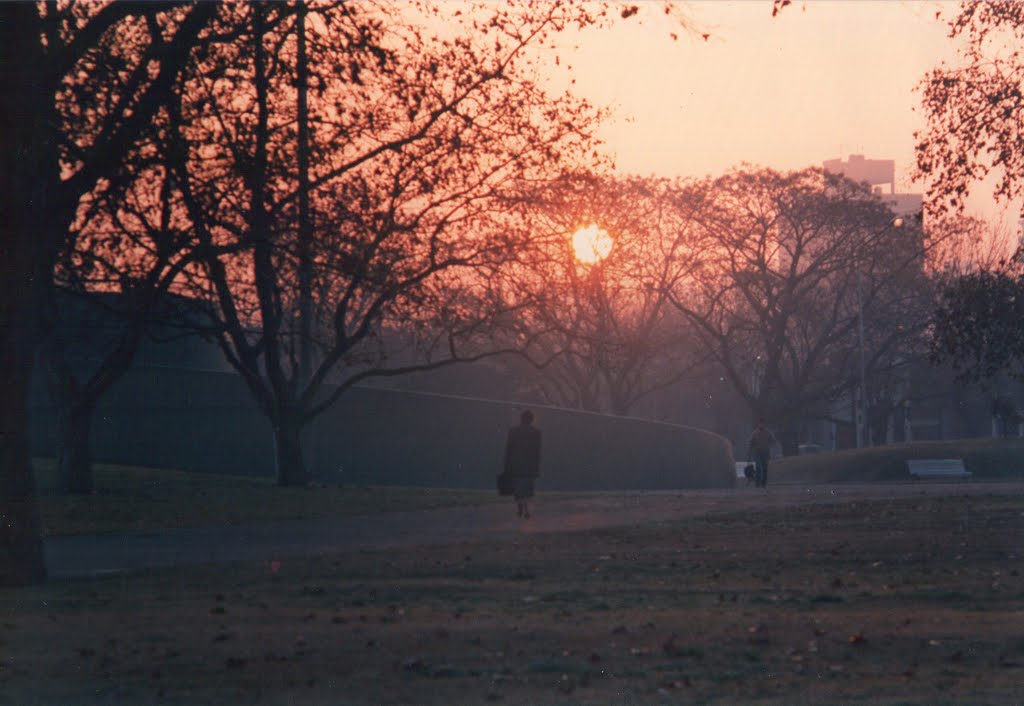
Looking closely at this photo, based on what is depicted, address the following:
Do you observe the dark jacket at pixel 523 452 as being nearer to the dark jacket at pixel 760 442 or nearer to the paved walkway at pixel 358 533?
the paved walkway at pixel 358 533

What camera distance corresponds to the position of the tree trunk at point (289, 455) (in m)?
A: 30.4

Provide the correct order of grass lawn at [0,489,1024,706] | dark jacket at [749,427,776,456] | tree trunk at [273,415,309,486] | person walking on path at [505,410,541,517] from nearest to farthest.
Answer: grass lawn at [0,489,1024,706]
person walking on path at [505,410,541,517]
tree trunk at [273,415,309,486]
dark jacket at [749,427,776,456]

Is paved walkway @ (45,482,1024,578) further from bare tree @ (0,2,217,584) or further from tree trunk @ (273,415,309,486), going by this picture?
tree trunk @ (273,415,309,486)

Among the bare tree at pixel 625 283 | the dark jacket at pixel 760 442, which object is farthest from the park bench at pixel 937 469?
the bare tree at pixel 625 283

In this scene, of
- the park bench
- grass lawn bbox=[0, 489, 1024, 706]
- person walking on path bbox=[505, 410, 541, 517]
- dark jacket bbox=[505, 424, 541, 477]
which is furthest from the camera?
the park bench

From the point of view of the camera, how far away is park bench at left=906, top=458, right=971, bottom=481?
156 feet

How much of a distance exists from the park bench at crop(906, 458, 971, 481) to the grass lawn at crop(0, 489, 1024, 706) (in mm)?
31507

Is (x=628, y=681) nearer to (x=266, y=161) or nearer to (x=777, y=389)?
(x=266, y=161)

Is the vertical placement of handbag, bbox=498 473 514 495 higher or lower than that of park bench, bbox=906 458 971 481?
lower

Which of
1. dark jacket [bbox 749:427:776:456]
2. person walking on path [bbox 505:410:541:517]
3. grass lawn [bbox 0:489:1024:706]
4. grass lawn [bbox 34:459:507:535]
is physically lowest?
grass lawn [bbox 0:489:1024:706]

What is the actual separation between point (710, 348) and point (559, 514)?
37214mm

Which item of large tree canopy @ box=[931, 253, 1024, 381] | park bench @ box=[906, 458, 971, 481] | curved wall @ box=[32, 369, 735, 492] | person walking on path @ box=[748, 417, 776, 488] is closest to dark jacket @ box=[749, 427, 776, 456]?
person walking on path @ box=[748, 417, 776, 488]

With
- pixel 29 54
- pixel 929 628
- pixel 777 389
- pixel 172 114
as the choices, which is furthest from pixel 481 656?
pixel 777 389

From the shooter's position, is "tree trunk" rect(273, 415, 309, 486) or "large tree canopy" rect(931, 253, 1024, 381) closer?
"large tree canopy" rect(931, 253, 1024, 381)
